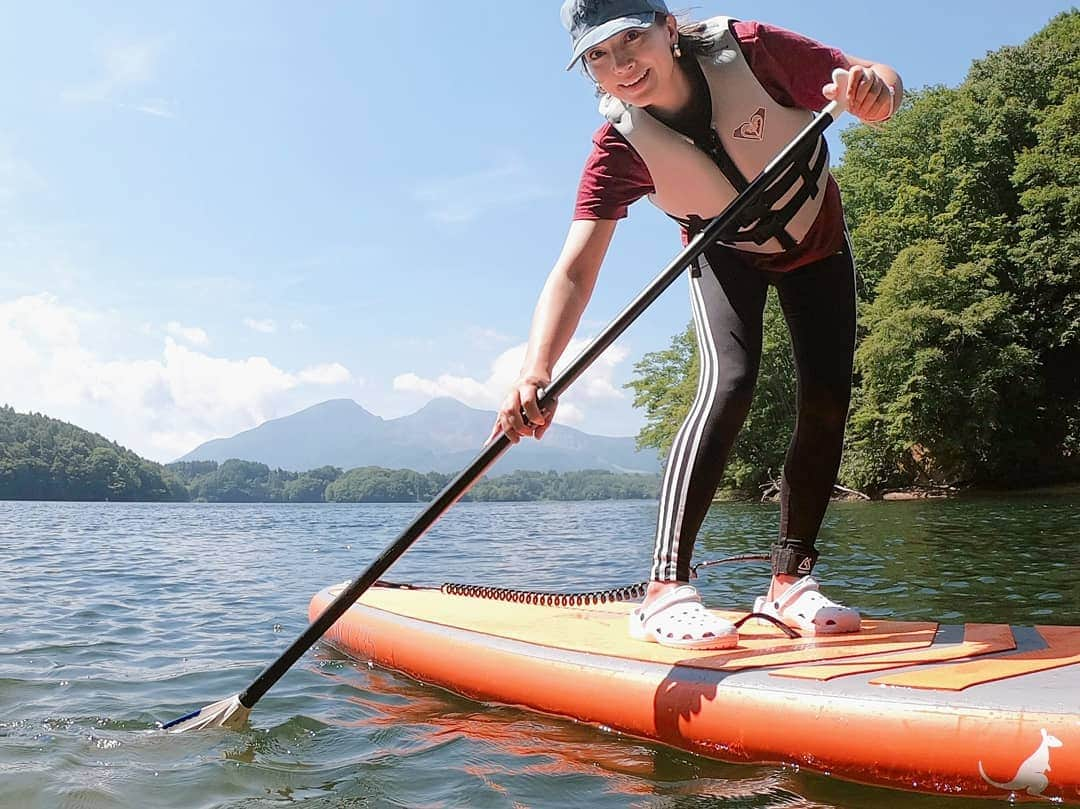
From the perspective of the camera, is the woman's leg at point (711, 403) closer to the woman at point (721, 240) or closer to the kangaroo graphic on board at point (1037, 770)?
the woman at point (721, 240)

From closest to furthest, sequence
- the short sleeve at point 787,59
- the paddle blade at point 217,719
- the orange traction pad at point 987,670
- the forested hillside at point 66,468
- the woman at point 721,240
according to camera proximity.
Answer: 1. the orange traction pad at point 987,670
2. the woman at point 721,240
3. the short sleeve at point 787,59
4. the paddle blade at point 217,719
5. the forested hillside at point 66,468

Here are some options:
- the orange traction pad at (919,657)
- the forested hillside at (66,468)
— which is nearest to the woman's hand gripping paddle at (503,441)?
the orange traction pad at (919,657)

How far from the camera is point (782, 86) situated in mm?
2953

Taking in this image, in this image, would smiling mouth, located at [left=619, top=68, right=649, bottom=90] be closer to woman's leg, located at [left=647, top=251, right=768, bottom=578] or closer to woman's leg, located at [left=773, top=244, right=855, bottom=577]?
woman's leg, located at [left=647, top=251, right=768, bottom=578]

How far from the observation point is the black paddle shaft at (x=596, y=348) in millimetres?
2789

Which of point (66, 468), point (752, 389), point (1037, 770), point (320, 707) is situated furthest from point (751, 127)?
point (66, 468)

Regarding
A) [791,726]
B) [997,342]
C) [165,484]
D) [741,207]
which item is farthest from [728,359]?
[165,484]

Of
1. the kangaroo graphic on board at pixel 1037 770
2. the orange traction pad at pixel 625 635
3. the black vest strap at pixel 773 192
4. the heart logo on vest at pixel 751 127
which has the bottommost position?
the kangaroo graphic on board at pixel 1037 770

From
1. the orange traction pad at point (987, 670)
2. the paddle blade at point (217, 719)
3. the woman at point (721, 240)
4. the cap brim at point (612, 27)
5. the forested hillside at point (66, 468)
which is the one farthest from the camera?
the forested hillside at point (66, 468)

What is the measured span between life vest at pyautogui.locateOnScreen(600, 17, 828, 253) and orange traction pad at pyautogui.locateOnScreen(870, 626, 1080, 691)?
1.41 m

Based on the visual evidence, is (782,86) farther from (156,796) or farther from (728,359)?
(156,796)

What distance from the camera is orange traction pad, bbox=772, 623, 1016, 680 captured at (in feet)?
8.38

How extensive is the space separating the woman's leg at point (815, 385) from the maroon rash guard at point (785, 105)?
0.29 feet

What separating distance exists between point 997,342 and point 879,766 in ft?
96.4
